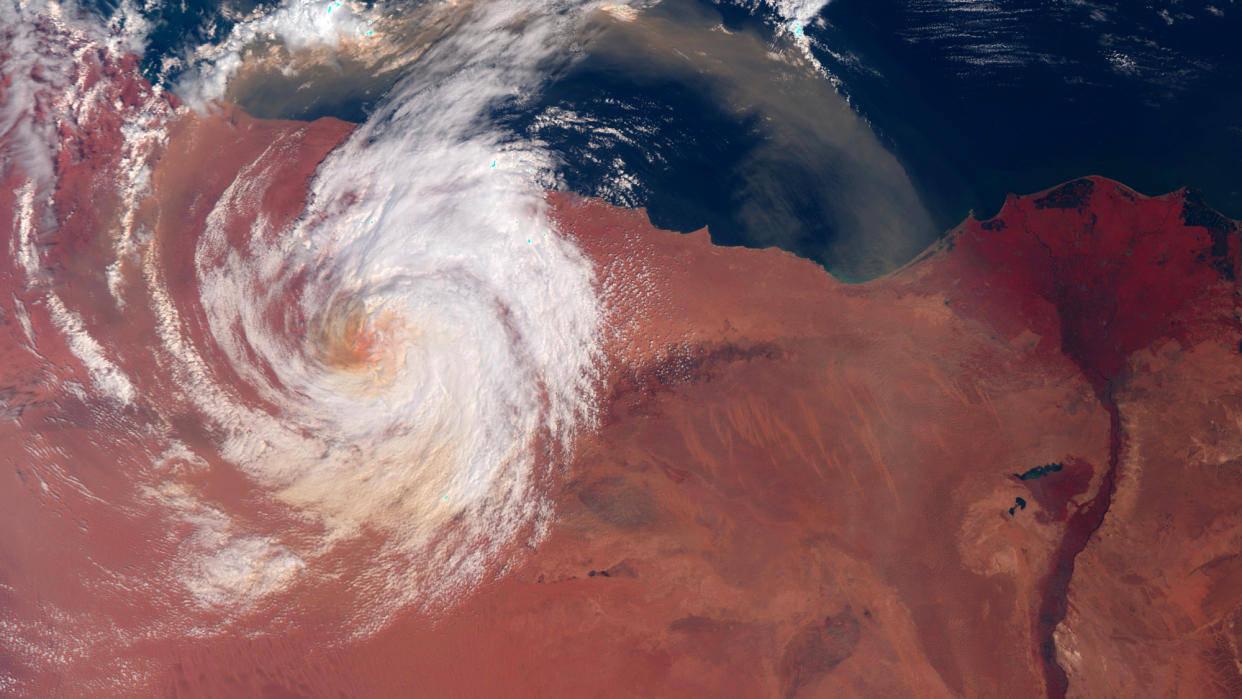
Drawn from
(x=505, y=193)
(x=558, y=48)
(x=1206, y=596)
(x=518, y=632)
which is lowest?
(x=1206, y=596)

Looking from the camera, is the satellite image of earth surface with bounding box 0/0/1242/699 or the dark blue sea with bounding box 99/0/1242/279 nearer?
the satellite image of earth surface with bounding box 0/0/1242/699

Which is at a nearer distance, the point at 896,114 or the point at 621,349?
the point at 621,349

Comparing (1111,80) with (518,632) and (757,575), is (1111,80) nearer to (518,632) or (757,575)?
(757,575)

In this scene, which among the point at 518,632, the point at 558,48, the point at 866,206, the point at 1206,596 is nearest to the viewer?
the point at 1206,596

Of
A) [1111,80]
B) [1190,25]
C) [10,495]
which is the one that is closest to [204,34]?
[10,495]

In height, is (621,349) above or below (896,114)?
below

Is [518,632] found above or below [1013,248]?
below

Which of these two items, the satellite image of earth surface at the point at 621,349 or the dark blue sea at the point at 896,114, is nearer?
the satellite image of earth surface at the point at 621,349

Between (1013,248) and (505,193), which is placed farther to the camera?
(505,193)
